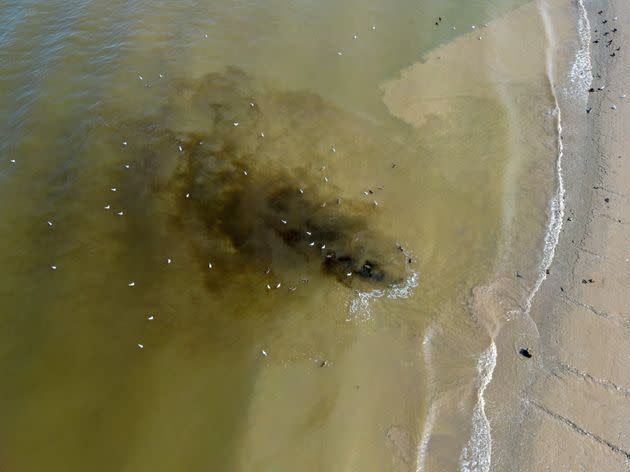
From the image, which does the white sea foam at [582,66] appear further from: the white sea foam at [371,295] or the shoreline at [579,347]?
the white sea foam at [371,295]

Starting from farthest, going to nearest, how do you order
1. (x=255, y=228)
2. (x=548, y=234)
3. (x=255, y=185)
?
(x=255, y=185) < (x=255, y=228) < (x=548, y=234)

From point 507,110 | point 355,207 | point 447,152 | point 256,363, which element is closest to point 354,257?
point 355,207

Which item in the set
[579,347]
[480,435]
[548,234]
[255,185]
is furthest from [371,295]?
[548,234]

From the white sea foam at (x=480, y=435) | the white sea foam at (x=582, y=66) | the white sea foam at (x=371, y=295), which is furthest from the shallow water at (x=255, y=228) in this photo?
the white sea foam at (x=582, y=66)

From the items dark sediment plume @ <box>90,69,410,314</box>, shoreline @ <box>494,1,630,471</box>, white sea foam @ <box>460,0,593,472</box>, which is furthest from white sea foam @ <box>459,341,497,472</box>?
dark sediment plume @ <box>90,69,410,314</box>

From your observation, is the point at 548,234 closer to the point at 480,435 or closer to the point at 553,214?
the point at 553,214

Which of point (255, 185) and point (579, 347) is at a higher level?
point (255, 185)

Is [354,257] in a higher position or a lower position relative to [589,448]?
higher

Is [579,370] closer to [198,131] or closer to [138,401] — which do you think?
[138,401]
